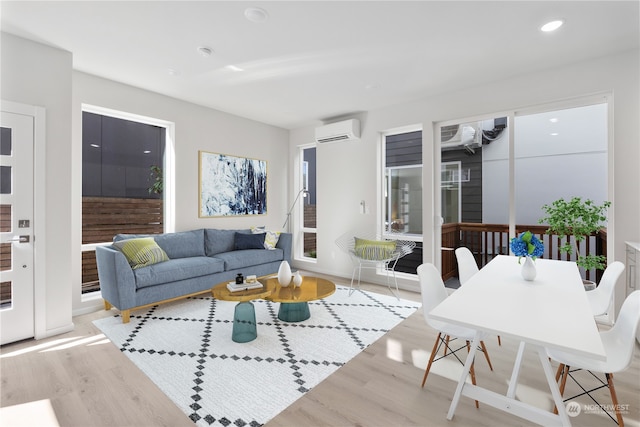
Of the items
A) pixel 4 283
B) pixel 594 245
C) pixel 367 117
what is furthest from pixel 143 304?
pixel 594 245

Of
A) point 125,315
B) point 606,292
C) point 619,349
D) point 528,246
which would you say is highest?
point 528,246

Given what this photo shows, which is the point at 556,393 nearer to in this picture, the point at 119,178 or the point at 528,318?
the point at 528,318

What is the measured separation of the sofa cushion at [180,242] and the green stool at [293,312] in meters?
1.71

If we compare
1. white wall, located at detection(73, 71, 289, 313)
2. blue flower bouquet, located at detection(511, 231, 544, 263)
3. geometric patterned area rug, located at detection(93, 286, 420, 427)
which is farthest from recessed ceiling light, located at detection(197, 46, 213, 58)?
blue flower bouquet, located at detection(511, 231, 544, 263)

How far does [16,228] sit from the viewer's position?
110 inches

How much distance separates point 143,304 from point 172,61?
8.37 feet

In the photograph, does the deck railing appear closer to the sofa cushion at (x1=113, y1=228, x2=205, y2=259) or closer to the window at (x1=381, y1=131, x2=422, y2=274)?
the window at (x1=381, y1=131, x2=422, y2=274)

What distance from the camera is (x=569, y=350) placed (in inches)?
47.3

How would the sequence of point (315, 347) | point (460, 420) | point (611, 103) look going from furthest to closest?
point (611, 103), point (315, 347), point (460, 420)

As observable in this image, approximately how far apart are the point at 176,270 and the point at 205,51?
236 cm

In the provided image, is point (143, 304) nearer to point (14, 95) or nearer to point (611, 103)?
point (14, 95)

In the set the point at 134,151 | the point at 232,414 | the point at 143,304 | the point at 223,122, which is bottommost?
the point at 232,414

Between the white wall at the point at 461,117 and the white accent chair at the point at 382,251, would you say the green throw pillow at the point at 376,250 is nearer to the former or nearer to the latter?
the white accent chair at the point at 382,251
